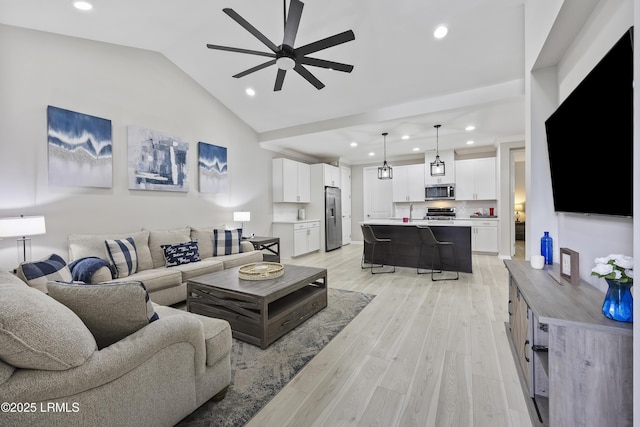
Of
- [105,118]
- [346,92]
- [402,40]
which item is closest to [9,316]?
[105,118]

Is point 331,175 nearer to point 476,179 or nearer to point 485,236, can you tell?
point 476,179

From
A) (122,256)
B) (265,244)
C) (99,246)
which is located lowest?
(265,244)

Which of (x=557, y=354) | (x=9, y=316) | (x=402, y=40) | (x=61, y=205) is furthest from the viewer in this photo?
(x=402, y=40)

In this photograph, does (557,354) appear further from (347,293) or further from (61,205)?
(61,205)

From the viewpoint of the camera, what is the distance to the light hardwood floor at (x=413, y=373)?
1.57m

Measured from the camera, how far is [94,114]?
3385 mm

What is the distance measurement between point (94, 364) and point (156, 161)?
3536mm

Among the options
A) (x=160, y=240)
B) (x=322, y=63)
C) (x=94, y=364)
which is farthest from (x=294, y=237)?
(x=94, y=364)

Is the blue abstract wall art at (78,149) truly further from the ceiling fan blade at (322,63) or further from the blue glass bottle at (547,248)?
the blue glass bottle at (547,248)

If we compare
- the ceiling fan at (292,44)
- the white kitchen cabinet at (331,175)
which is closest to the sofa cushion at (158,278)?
the ceiling fan at (292,44)

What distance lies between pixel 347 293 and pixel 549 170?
8.38 feet

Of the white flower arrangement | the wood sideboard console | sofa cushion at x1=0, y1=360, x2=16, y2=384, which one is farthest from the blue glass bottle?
sofa cushion at x1=0, y1=360, x2=16, y2=384

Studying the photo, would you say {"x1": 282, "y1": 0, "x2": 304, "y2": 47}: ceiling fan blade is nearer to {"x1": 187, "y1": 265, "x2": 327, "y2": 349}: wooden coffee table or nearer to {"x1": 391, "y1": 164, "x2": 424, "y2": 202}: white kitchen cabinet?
{"x1": 187, "y1": 265, "x2": 327, "y2": 349}: wooden coffee table

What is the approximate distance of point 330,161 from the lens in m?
8.01
